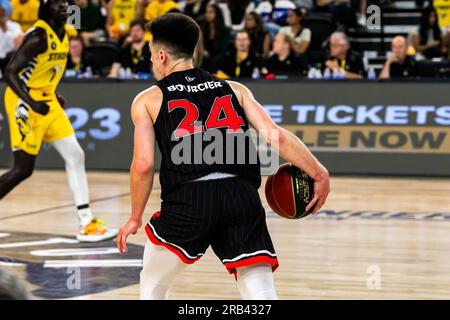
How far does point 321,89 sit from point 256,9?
187 inches

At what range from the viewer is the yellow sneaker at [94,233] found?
9117mm

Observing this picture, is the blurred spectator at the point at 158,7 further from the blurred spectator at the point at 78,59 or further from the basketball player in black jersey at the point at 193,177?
the basketball player in black jersey at the point at 193,177

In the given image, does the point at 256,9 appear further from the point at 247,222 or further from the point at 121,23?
the point at 247,222

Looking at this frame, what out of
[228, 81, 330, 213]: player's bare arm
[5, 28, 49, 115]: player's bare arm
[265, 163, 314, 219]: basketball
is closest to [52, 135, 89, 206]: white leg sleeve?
[5, 28, 49, 115]: player's bare arm

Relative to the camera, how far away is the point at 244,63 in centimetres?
1553

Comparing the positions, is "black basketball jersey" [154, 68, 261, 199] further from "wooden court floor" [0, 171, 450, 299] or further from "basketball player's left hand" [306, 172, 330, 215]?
"wooden court floor" [0, 171, 450, 299]

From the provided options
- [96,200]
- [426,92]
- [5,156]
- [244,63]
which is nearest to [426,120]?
[426,92]

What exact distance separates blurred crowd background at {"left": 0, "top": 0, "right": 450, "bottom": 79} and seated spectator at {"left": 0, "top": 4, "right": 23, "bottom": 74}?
2 centimetres

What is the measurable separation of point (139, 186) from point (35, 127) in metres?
4.81

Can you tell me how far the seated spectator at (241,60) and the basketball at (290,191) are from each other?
35.2 feet

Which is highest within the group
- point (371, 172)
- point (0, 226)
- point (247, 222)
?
point (247, 222)

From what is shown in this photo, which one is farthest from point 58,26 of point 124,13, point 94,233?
point 124,13

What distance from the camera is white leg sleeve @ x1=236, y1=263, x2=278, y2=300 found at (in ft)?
14.4

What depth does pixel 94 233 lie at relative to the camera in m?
9.16
